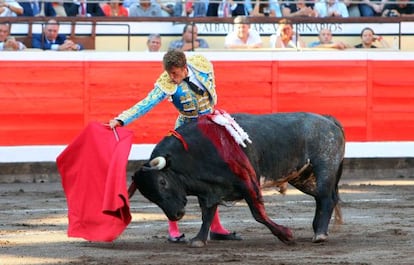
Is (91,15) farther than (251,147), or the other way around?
(91,15)

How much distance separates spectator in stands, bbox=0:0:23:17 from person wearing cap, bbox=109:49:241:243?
19.7 ft

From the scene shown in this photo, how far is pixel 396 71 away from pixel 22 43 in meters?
4.40

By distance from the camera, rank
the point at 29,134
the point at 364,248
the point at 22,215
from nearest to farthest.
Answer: the point at 364,248, the point at 22,215, the point at 29,134

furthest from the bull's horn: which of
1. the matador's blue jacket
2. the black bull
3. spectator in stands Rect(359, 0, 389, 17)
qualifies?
spectator in stands Rect(359, 0, 389, 17)

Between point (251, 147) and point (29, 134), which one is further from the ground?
point (251, 147)

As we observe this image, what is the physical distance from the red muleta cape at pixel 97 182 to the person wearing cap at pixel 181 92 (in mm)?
153

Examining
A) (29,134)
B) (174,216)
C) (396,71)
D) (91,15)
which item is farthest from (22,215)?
(396,71)

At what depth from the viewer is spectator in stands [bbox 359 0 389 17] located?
15.1 metres

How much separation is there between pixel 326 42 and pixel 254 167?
6658mm

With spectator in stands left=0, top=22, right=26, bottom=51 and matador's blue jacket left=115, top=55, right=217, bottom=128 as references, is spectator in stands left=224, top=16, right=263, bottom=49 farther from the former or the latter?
matador's blue jacket left=115, top=55, right=217, bottom=128

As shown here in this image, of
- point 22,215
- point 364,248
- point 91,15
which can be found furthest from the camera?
point 91,15

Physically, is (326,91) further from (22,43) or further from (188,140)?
(188,140)

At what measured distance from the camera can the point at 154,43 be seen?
1353cm

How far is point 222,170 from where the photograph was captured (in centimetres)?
767
